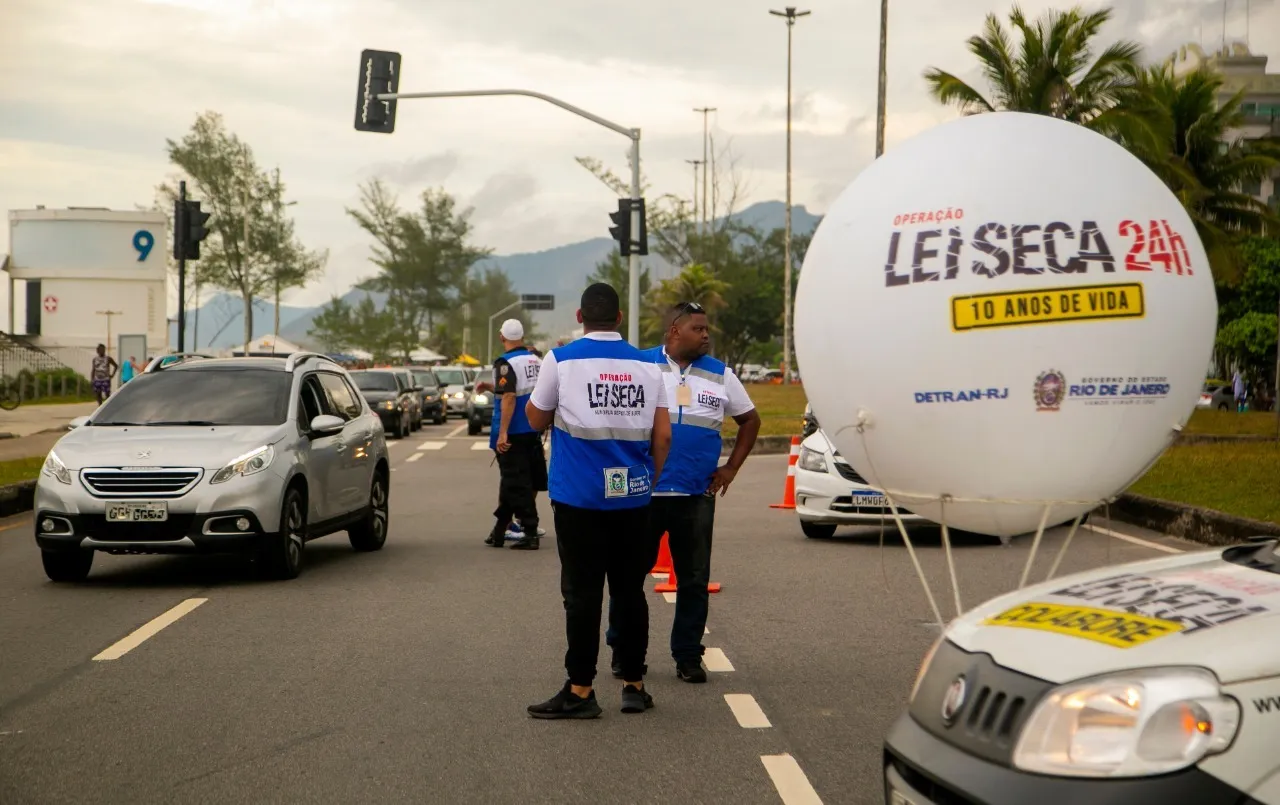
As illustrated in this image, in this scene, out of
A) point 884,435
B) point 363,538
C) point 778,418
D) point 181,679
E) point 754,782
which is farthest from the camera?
point 778,418

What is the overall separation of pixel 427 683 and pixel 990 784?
438cm

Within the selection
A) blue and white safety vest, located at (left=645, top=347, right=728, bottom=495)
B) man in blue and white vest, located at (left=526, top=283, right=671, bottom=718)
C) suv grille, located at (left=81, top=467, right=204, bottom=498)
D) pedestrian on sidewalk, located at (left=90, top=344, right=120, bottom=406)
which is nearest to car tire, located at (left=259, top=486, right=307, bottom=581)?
suv grille, located at (left=81, top=467, right=204, bottom=498)

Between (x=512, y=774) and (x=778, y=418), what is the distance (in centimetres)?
3391

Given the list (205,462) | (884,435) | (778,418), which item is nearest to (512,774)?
(884,435)

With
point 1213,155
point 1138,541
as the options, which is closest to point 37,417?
point 1138,541

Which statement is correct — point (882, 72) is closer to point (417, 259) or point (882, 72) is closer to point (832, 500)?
point (832, 500)

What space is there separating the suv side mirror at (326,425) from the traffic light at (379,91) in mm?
12606

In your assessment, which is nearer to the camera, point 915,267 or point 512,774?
point 915,267

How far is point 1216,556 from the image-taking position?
4547mm

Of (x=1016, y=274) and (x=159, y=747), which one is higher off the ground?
(x=1016, y=274)

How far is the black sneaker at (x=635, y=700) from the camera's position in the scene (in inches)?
268

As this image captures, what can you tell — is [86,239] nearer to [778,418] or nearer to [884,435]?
[778,418]

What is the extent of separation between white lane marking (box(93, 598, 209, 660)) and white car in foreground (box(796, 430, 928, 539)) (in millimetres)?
5852

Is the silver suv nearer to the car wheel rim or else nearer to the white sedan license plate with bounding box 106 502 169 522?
the white sedan license plate with bounding box 106 502 169 522
